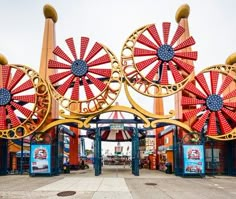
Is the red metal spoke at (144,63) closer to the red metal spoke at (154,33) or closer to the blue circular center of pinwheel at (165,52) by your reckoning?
the blue circular center of pinwheel at (165,52)

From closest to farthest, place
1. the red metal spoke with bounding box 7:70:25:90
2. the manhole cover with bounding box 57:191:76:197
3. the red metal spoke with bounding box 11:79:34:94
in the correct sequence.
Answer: the manhole cover with bounding box 57:191:76:197 < the red metal spoke with bounding box 11:79:34:94 < the red metal spoke with bounding box 7:70:25:90

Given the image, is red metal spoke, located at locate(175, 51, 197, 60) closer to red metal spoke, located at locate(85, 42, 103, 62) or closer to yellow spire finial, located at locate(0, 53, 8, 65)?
red metal spoke, located at locate(85, 42, 103, 62)

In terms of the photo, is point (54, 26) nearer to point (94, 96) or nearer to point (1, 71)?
point (1, 71)

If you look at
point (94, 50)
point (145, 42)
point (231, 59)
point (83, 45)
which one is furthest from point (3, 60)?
point (231, 59)

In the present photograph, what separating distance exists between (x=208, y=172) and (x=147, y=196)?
15.9 m

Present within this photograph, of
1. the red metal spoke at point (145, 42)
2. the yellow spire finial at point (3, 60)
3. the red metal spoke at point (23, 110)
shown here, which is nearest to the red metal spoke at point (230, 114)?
the red metal spoke at point (145, 42)

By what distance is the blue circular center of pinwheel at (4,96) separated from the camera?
79.5 feet

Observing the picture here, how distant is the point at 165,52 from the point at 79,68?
315 inches

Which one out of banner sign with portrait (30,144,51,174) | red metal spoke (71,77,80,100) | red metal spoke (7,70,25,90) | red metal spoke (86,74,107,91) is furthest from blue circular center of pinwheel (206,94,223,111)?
red metal spoke (7,70,25,90)

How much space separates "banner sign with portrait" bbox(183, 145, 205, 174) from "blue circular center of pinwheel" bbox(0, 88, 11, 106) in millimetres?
16333

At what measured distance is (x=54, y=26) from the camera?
2869 centimetres

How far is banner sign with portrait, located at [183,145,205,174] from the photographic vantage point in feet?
76.9

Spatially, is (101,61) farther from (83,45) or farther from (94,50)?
(83,45)

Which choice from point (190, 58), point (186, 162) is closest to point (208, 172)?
point (186, 162)
